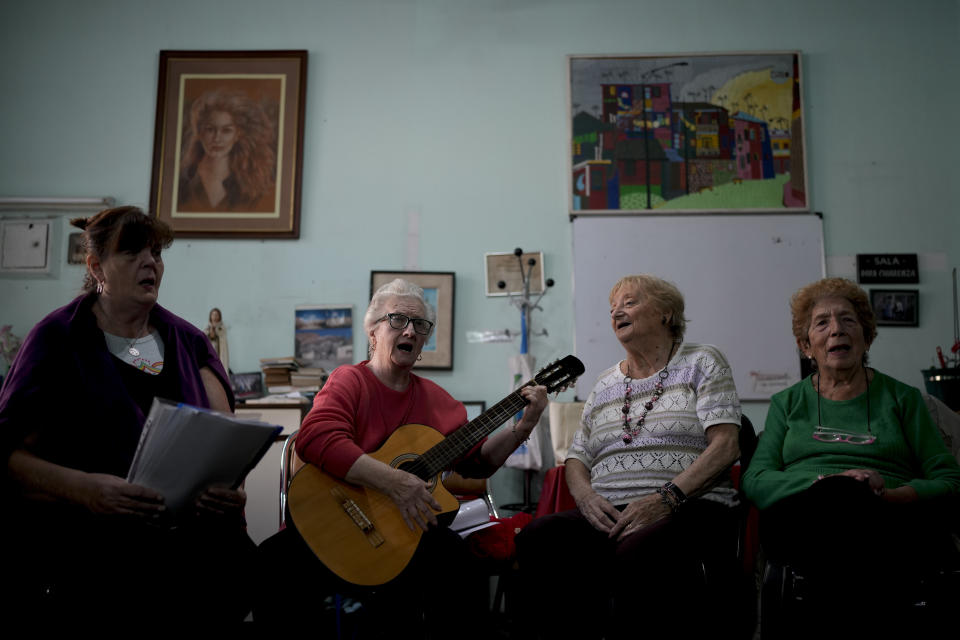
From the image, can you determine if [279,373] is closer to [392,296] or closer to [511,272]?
[511,272]

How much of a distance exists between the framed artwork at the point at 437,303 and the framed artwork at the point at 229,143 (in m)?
0.57

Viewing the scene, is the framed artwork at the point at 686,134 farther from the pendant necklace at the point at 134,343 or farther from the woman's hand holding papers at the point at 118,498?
the woman's hand holding papers at the point at 118,498

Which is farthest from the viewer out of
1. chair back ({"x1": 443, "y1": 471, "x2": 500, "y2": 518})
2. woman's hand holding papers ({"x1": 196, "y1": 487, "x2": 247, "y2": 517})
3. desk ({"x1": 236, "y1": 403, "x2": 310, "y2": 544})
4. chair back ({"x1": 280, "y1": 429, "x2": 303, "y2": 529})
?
desk ({"x1": 236, "y1": 403, "x2": 310, "y2": 544})

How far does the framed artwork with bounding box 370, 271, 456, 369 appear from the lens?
148 inches

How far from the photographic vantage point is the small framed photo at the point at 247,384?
147 inches

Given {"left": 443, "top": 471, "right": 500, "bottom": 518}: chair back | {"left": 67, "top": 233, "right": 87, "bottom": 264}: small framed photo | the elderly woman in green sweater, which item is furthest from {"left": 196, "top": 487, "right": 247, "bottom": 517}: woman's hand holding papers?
{"left": 67, "top": 233, "right": 87, "bottom": 264}: small framed photo

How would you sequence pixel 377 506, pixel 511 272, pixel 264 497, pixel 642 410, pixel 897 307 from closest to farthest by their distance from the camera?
pixel 377 506
pixel 642 410
pixel 264 497
pixel 897 307
pixel 511 272

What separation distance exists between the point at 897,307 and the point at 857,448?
82.3 inches

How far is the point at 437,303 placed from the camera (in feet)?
12.5

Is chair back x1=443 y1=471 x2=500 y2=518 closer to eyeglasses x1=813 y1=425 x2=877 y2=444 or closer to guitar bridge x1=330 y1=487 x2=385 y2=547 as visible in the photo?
guitar bridge x1=330 y1=487 x2=385 y2=547

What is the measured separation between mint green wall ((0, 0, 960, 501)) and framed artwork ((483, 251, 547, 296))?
5cm

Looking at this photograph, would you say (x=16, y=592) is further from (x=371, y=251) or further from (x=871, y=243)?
(x=871, y=243)

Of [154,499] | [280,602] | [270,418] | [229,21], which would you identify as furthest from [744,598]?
[229,21]

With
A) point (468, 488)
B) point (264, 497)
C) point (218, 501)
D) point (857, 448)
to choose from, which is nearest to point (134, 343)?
point (218, 501)
